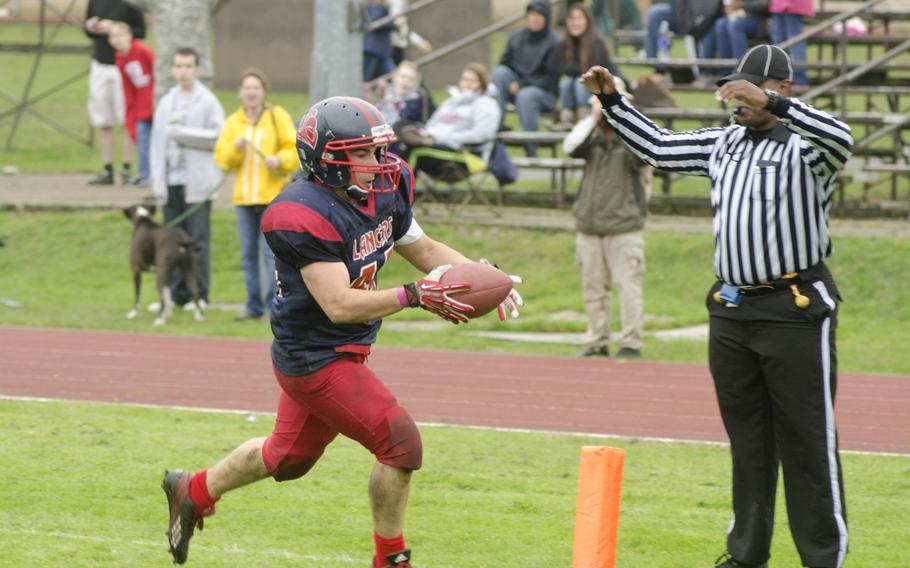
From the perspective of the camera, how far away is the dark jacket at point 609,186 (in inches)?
457

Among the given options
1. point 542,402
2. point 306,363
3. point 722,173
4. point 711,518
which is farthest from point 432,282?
point 542,402

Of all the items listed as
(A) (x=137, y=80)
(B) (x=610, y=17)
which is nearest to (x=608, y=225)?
(A) (x=137, y=80)

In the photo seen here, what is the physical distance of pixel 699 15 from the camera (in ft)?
55.5

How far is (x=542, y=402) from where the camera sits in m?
10.3

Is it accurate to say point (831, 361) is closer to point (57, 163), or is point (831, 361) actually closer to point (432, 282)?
point (432, 282)

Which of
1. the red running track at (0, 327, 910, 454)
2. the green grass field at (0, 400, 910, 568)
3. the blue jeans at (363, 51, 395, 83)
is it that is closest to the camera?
the green grass field at (0, 400, 910, 568)

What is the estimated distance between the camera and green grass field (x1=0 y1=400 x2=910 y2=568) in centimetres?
640

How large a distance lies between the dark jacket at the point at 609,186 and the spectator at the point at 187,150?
3.59 m

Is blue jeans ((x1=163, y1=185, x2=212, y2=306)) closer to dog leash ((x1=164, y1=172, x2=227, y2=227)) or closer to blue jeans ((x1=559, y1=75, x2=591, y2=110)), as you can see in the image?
dog leash ((x1=164, y1=172, x2=227, y2=227))

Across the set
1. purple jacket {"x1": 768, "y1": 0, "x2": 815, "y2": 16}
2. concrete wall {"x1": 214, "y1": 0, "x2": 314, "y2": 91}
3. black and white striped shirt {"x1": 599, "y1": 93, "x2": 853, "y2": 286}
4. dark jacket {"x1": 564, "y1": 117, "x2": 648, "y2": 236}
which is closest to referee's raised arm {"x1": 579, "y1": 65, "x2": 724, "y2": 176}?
black and white striped shirt {"x1": 599, "y1": 93, "x2": 853, "y2": 286}


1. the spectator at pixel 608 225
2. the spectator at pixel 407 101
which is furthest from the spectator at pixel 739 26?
the spectator at pixel 608 225

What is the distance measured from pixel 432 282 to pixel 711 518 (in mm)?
2464

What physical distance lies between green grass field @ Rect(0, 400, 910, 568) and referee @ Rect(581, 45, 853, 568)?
1.95 ft

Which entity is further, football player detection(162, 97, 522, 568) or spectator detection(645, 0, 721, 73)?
spectator detection(645, 0, 721, 73)
